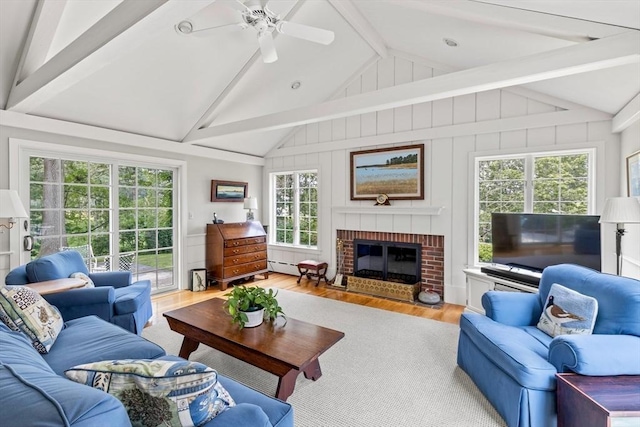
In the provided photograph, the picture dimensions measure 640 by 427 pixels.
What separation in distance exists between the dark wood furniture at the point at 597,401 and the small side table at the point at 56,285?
3.69 meters

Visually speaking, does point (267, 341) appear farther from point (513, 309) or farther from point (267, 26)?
point (267, 26)

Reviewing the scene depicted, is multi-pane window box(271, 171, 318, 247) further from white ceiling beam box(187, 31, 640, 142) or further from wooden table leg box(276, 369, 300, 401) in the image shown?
wooden table leg box(276, 369, 300, 401)

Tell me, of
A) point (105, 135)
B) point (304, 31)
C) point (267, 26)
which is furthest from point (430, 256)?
point (105, 135)

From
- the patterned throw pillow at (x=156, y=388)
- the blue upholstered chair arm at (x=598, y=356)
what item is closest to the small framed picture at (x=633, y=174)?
the blue upholstered chair arm at (x=598, y=356)

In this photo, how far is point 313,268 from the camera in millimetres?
5316

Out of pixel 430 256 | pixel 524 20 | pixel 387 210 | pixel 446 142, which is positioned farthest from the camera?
pixel 387 210

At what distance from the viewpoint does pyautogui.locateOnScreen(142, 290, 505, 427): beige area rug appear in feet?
6.53

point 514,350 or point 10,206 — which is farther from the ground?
point 10,206

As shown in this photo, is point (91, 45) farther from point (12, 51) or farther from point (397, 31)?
point (397, 31)

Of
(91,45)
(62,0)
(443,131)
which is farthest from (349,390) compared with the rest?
(62,0)

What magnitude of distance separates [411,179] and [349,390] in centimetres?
325

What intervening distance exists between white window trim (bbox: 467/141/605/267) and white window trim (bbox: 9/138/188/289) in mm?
4399

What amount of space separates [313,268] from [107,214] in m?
3.19

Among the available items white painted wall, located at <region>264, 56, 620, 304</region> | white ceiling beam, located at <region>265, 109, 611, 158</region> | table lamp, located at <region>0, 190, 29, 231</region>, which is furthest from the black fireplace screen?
table lamp, located at <region>0, 190, 29, 231</region>
